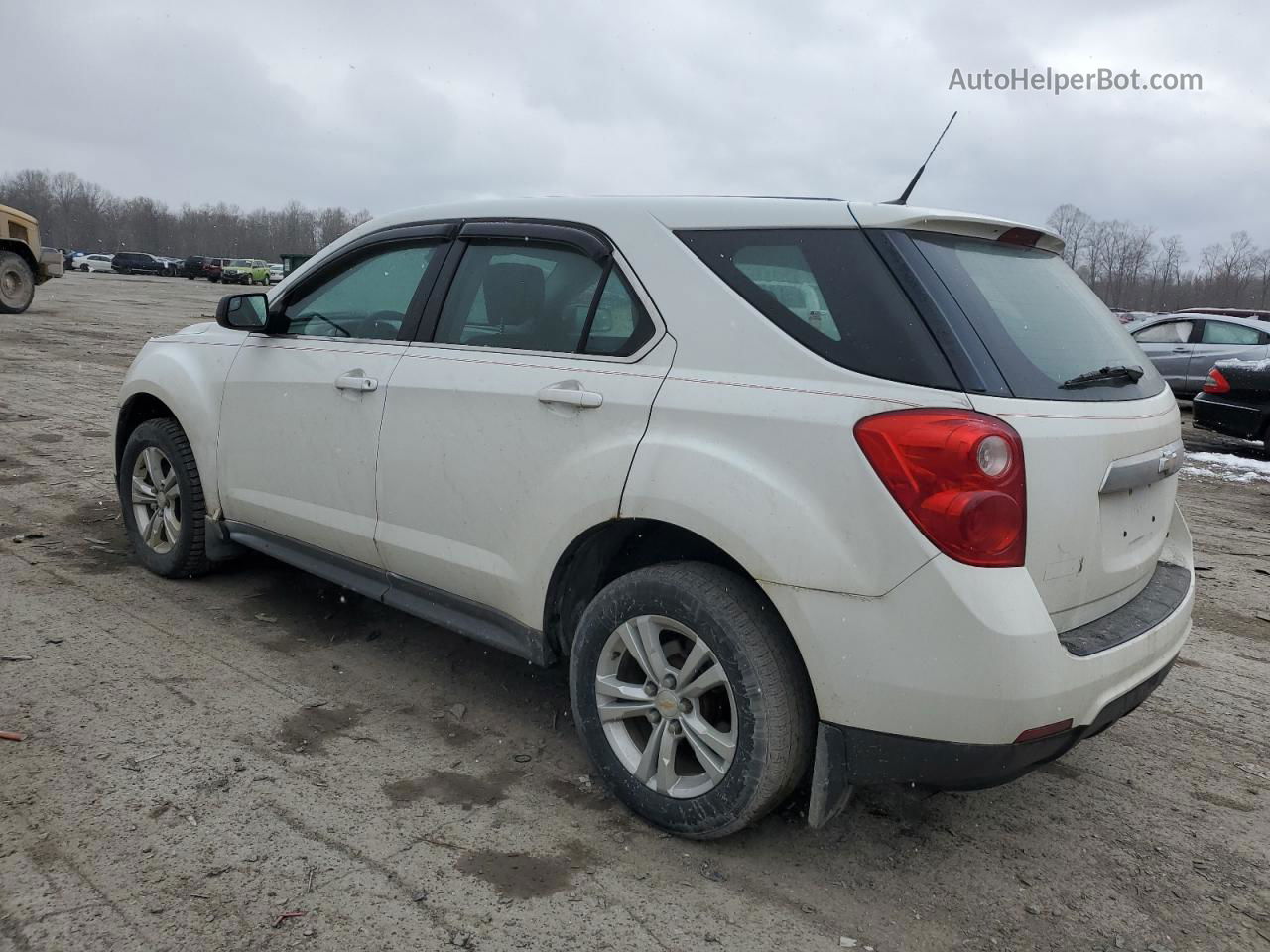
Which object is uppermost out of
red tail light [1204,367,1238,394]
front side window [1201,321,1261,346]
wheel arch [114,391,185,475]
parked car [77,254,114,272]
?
front side window [1201,321,1261,346]

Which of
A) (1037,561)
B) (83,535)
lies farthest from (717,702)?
(83,535)

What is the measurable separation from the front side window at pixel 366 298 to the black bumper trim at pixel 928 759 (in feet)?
7.16

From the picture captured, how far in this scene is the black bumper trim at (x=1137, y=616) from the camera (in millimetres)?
2416

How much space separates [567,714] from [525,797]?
60 cm

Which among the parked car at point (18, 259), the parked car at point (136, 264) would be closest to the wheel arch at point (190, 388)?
the parked car at point (18, 259)

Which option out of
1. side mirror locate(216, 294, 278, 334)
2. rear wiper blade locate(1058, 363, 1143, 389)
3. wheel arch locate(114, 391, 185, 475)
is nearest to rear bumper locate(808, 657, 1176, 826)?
rear wiper blade locate(1058, 363, 1143, 389)

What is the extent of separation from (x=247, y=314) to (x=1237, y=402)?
10.1 meters

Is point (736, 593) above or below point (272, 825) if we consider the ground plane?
above

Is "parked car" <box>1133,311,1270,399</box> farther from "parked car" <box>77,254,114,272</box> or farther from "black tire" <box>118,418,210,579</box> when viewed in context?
"parked car" <box>77,254,114,272</box>

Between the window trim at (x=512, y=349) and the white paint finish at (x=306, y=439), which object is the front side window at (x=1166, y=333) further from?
the white paint finish at (x=306, y=439)

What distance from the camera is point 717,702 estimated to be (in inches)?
106

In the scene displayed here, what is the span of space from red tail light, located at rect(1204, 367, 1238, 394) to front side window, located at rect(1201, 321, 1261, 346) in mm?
4268

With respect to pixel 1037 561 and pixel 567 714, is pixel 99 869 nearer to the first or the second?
pixel 567 714

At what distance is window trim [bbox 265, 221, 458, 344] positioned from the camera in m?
3.51
